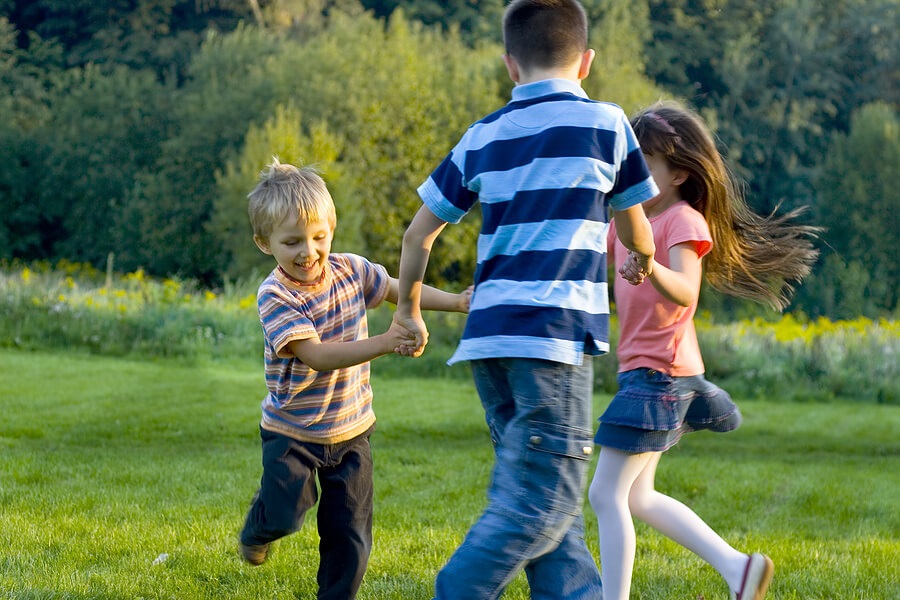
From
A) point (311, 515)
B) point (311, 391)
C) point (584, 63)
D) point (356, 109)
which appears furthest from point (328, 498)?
point (356, 109)

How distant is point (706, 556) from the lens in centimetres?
345

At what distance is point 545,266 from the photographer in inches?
104

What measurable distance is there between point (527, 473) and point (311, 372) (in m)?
0.90

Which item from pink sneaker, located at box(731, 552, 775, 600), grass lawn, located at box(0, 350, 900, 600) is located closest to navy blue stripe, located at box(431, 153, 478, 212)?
pink sneaker, located at box(731, 552, 775, 600)

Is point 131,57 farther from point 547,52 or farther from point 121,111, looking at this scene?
point 547,52

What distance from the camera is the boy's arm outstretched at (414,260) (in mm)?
2764

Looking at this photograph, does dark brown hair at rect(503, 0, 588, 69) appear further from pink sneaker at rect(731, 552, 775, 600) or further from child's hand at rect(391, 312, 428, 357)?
pink sneaker at rect(731, 552, 775, 600)

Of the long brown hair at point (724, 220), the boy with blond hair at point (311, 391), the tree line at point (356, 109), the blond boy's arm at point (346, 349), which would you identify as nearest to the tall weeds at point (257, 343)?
the tree line at point (356, 109)

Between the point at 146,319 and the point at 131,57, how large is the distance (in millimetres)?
22482

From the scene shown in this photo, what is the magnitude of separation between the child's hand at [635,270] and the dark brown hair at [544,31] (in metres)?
0.58

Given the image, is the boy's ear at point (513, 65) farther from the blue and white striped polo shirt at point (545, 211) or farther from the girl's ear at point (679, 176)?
the girl's ear at point (679, 176)

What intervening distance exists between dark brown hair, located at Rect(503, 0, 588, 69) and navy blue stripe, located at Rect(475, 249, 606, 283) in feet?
1.62

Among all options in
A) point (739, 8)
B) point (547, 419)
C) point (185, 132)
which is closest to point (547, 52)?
point (547, 419)

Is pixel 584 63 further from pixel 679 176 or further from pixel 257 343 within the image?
pixel 257 343
